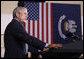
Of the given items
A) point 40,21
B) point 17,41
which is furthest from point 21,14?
point 40,21

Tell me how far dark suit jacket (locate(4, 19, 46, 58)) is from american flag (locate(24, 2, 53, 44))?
11.5 ft

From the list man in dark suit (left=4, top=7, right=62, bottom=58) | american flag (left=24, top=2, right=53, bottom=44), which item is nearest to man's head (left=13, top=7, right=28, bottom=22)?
man in dark suit (left=4, top=7, right=62, bottom=58)

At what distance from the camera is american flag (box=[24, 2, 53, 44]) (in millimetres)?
5863

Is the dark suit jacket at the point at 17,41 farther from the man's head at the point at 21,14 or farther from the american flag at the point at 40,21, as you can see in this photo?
the american flag at the point at 40,21

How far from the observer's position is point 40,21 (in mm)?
5953

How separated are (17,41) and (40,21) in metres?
3.73

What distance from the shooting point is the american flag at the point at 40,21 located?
231 inches

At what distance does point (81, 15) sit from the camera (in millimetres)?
6438

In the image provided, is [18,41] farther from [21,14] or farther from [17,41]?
[21,14]

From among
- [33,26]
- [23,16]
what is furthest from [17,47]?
[33,26]

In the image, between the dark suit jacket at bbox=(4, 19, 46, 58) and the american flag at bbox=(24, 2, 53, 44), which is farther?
the american flag at bbox=(24, 2, 53, 44)

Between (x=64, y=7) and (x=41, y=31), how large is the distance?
0.94 m

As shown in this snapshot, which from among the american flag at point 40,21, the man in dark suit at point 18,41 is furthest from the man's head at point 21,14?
the american flag at point 40,21

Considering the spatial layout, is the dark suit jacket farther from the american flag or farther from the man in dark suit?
the american flag
